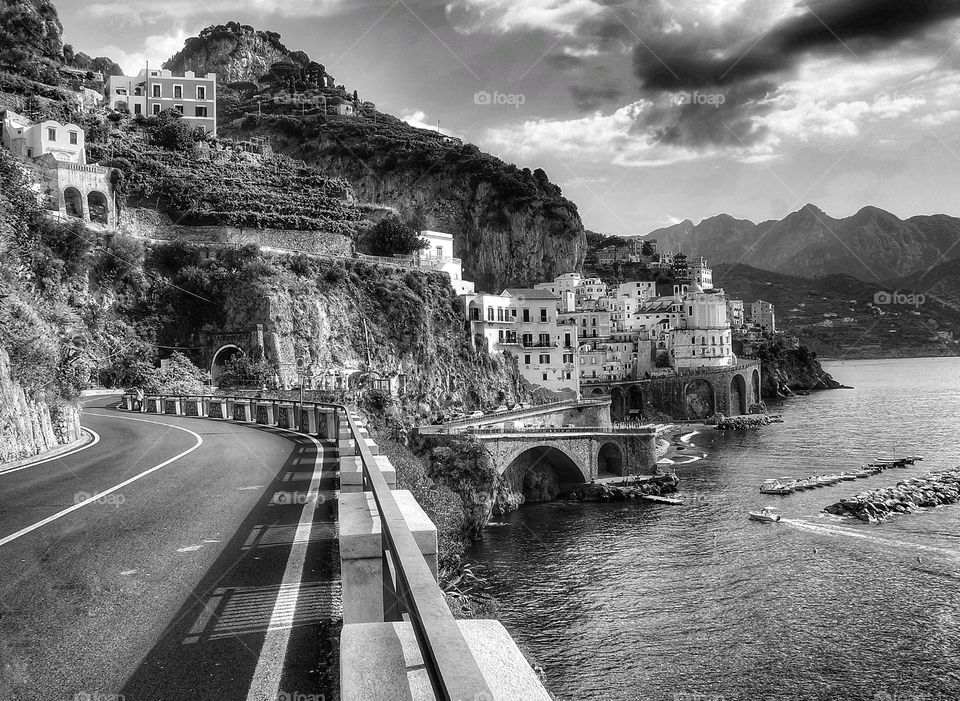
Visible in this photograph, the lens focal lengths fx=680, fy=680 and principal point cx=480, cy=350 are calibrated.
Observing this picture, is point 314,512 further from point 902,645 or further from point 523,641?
point 902,645

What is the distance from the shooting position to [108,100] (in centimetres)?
8206

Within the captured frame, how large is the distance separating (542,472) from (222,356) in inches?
1042

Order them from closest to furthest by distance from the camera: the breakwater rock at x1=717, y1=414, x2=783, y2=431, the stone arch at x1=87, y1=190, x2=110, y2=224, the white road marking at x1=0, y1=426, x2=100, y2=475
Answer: the white road marking at x1=0, y1=426, x2=100, y2=475 → the stone arch at x1=87, y1=190, x2=110, y2=224 → the breakwater rock at x1=717, y1=414, x2=783, y2=431

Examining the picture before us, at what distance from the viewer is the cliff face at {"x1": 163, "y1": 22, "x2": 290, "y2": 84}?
15048 centimetres

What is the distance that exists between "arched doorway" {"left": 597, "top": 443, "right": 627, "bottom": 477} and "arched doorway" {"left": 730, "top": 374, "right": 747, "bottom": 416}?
52.8 m

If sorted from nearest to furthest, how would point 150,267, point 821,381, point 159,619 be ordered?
point 159,619 → point 150,267 → point 821,381

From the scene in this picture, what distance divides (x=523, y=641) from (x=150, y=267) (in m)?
44.2

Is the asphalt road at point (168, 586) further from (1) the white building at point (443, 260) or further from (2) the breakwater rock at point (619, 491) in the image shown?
(1) the white building at point (443, 260)

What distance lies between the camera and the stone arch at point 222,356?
5236 centimetres

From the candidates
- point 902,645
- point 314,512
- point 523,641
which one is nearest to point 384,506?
point 314,512

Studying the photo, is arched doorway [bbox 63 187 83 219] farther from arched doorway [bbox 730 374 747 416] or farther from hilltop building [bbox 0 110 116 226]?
arched doorway [bbox 730 374 747 416]

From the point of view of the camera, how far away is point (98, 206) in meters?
55.6

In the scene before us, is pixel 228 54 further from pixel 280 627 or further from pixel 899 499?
pixel 280 627

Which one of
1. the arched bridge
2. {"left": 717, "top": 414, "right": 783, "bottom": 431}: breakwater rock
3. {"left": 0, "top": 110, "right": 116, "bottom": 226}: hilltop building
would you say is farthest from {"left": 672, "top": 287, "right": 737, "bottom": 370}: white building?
{"left": 0, "top": 110, "right": 116, "bottom": 226}: hilltop building
